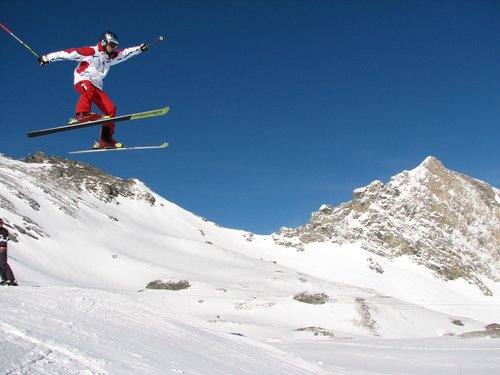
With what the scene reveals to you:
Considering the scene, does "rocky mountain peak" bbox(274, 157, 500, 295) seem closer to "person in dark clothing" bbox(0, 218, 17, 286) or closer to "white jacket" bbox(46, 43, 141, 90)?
"person in dark clothing" bbox(0, 218, 17, 286)

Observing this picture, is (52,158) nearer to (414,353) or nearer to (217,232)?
(217,232)

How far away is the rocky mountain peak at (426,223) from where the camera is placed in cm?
8025

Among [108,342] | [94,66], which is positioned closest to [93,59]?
[94,66]

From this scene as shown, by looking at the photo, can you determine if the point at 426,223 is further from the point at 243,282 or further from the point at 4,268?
the point at 4,268

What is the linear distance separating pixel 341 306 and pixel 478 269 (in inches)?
2552

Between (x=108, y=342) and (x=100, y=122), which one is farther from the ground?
(x=100, y=122)

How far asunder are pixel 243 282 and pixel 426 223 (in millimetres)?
61103

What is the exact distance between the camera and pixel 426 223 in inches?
3494

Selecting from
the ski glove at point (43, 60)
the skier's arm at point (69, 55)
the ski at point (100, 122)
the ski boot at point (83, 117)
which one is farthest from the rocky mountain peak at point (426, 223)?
the ski glove at point (43, 60)

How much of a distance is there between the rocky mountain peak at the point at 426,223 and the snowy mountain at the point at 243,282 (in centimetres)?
34

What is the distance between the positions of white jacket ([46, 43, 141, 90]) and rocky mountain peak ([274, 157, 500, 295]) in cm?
7071

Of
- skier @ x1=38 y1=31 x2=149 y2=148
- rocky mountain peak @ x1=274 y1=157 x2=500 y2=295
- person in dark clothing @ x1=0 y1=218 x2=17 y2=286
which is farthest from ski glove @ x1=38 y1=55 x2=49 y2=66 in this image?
rocky mountain peak @ x1=274 y1=157 x2=500 y2=295

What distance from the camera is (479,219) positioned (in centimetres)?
9294

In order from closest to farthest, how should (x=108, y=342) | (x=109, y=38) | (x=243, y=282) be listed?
(x=108, y=342) → (x=109, y=38) → (x=243, y=282)
